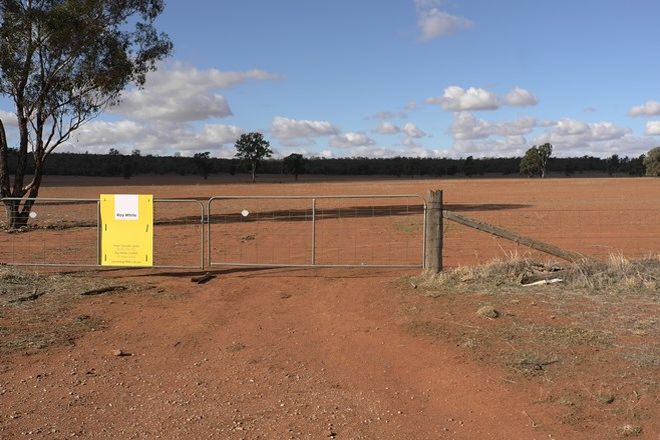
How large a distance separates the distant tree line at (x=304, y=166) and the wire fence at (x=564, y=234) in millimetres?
55180

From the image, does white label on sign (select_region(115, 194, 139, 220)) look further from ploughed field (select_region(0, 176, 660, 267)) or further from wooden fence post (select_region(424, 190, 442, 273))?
wooden fence post (select_region(424, 190, 442, 273))

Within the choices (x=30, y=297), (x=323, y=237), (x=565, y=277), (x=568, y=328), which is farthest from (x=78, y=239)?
(x=568, y=328)

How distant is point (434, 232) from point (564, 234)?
903 cm

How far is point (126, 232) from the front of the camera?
11.1 m

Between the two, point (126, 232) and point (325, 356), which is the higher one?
point (126, 232)

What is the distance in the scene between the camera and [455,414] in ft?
17.7

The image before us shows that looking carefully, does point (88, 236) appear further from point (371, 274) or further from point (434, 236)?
point (434, 236)

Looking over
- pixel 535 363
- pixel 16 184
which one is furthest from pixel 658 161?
pixel 535 363

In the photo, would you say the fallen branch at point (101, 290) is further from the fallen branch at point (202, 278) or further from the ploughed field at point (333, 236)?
the ploughed field at point (333, 236)

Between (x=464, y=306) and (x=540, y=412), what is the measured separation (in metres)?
3.14

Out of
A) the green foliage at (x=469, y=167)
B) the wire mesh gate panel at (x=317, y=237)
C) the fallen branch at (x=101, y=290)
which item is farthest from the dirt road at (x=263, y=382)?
the green foliage at (x=469, y=167)

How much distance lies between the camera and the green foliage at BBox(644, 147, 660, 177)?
7462 centimetres

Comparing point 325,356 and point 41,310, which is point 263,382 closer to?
point 325,356

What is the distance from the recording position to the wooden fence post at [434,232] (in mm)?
10273
